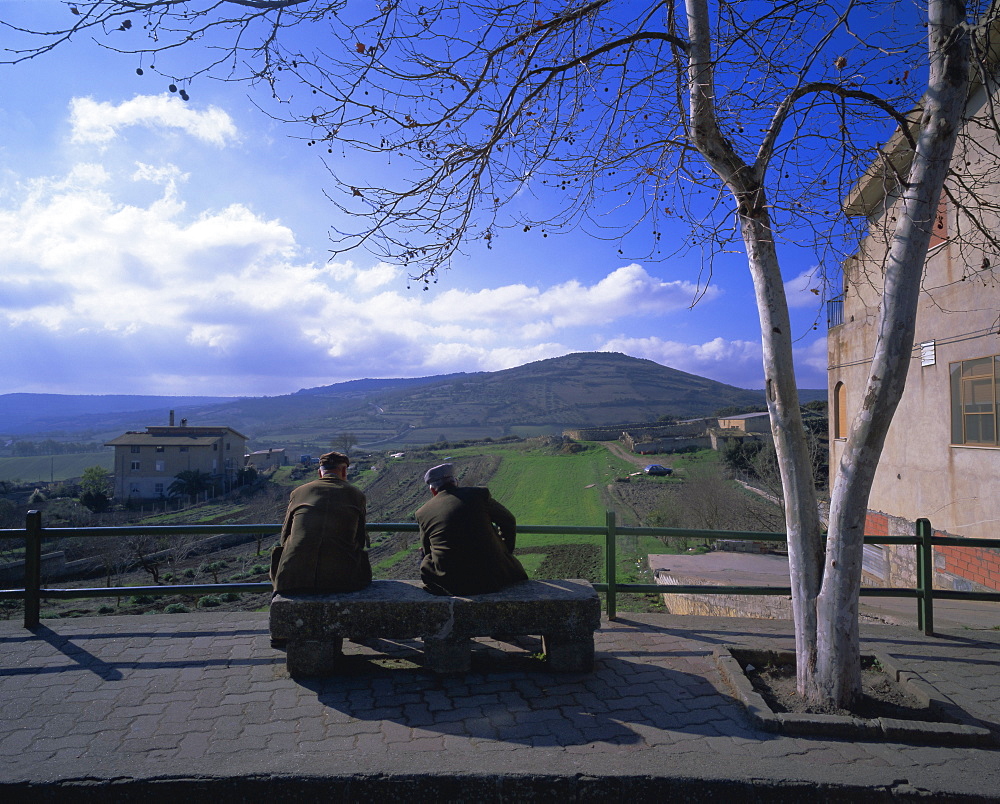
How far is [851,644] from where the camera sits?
389cm

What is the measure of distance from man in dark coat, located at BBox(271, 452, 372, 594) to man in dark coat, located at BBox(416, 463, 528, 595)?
19.8 inches

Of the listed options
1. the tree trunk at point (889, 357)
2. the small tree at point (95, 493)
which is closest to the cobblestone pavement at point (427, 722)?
the tree trunk at point (889, 357)

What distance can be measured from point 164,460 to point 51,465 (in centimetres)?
2525

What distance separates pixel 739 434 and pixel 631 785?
158ft

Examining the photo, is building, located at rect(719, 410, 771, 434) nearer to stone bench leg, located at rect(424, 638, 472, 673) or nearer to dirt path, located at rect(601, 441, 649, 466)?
dirt path, located at rect(601, 441, 649, 466)

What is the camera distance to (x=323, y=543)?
14.7 ft

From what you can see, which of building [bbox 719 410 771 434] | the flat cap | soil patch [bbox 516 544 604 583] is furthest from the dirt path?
the flat cap

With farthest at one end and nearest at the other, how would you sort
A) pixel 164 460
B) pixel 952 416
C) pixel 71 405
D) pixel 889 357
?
pixel 71 405 < pixel 164 460 < pixel 952 416 < pixel 889 357

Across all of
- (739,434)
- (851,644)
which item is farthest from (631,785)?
(739,434)

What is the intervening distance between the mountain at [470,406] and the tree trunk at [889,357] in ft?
173

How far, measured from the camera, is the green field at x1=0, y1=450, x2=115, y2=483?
47.1 m

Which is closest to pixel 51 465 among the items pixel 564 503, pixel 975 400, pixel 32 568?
pixel 564 503

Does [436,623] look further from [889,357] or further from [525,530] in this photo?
[889,357]

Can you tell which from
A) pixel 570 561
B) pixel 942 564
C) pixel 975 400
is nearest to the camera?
pixel 975 400
